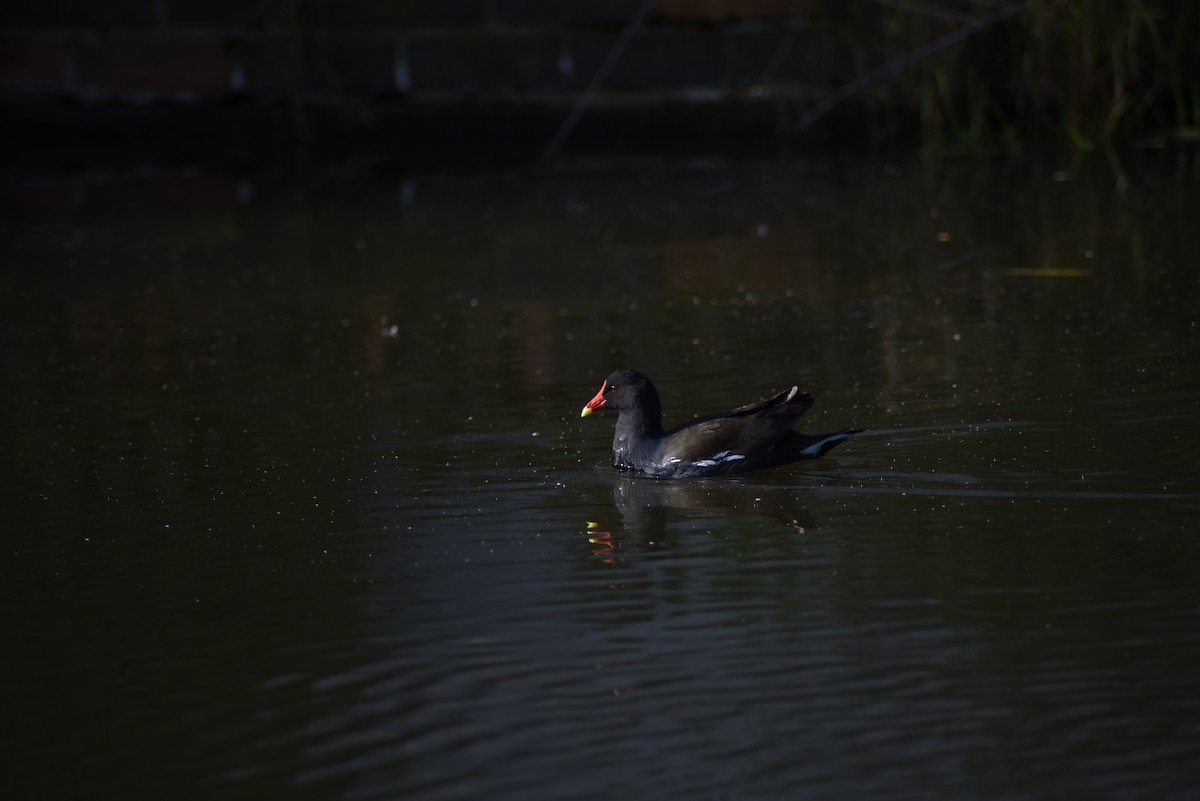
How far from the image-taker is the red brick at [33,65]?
1903 cm

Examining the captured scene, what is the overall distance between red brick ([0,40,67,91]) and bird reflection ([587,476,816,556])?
14.0 meters

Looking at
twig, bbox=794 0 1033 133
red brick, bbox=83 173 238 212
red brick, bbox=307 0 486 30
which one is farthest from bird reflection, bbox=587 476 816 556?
red brick, bbox=307 0 486 30

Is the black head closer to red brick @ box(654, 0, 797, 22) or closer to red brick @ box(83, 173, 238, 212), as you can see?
red brick @ box(83, 173, 238, 212)

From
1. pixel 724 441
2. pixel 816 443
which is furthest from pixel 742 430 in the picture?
pixel 816 443

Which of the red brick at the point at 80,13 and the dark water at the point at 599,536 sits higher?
the red brick at the point at 80,13

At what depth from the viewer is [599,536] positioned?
5762 millimetres

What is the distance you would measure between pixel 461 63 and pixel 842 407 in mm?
12459

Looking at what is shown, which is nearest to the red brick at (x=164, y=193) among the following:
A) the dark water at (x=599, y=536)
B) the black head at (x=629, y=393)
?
the dark water at (x=599, y=536)

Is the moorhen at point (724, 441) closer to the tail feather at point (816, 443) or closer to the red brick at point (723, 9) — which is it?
the tail feather at point (816, 443)

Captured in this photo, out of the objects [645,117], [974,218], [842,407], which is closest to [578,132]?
[645,117]

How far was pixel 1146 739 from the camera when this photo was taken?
156 inches

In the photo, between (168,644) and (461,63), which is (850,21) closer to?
(461,63)

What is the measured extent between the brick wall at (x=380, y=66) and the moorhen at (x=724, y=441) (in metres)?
12.5

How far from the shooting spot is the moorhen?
643 cm
